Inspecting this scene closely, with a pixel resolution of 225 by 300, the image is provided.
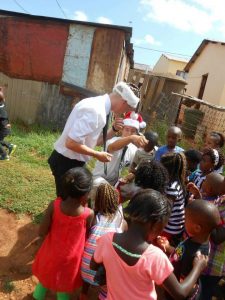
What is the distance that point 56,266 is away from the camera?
8.12 ft

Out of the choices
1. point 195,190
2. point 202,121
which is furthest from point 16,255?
point 202,121

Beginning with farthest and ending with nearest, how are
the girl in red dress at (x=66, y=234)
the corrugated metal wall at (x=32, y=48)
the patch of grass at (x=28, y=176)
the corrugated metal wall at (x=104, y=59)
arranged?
the corrugated metal wall at (x=32, y=48) < the corrugated metal wall at (x=104, y=59) < the patch of grass at (x=28, y=176) < the girl in red dress at (x=66, y=234)

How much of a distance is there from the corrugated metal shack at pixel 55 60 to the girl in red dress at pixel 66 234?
602cm

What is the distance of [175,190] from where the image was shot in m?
2.81

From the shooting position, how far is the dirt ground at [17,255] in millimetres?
2812

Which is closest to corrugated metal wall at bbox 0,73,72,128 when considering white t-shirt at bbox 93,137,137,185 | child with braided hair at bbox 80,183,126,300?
white t-shirt at bbox 93,137,137,185

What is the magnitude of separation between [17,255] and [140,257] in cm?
206

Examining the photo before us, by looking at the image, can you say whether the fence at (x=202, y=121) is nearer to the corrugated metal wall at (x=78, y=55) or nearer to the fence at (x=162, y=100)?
the fence at (x=162, y=100)

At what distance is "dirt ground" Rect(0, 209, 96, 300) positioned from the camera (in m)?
2.81

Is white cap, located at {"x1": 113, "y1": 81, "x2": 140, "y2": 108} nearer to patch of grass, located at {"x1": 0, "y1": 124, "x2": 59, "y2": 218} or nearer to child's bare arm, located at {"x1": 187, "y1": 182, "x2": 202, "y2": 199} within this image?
child's bare arm, located at {"x1": 187, "y1": 182, "x2": 202, "y2": 199}

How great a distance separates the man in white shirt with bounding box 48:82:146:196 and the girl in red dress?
20 cm

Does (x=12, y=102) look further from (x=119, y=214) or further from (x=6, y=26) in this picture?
(x=119, y=214)

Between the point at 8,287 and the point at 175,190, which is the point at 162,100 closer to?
the point at 175,190

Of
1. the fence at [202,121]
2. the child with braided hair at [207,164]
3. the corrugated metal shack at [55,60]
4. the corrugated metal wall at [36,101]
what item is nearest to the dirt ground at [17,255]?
the child with braided hair at [207,164]
